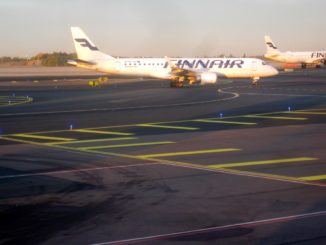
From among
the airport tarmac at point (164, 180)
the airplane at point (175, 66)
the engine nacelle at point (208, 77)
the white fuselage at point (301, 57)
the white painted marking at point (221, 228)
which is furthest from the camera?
the white fuselage at point (301, 57)

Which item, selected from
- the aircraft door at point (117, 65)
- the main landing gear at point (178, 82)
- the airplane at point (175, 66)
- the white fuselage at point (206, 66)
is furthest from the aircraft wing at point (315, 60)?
the main landing gear at point (178, 82)

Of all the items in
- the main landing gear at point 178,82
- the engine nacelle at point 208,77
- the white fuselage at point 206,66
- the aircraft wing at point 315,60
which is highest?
the aircraft wing at point 315,60

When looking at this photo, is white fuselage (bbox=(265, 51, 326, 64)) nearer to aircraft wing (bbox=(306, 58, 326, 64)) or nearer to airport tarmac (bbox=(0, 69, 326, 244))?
aircraft wing (bbox=(306, 58, 326, 64))

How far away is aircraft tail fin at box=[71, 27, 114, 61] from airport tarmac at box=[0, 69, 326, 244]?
117ft

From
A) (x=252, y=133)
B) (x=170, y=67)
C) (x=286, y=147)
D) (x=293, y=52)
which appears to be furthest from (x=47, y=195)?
(x=293, y=52)

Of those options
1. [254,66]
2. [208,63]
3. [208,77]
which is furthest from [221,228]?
[254,66]

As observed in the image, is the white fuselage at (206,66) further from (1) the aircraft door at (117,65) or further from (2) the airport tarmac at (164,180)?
(2) the airport tarmac at (164,180)

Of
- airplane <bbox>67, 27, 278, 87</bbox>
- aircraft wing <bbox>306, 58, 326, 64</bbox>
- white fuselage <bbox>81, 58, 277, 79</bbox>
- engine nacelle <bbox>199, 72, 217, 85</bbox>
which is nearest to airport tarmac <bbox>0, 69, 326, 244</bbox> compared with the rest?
engine nacelle <bbox>199, 72, 217, 85</bbox>

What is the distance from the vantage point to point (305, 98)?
41375 millimetres

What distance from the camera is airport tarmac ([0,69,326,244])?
987 cm

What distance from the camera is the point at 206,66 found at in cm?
6159

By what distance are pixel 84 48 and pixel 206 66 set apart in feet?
46.9

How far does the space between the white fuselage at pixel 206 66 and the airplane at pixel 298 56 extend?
60516 millimetres

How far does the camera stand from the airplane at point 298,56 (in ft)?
393
